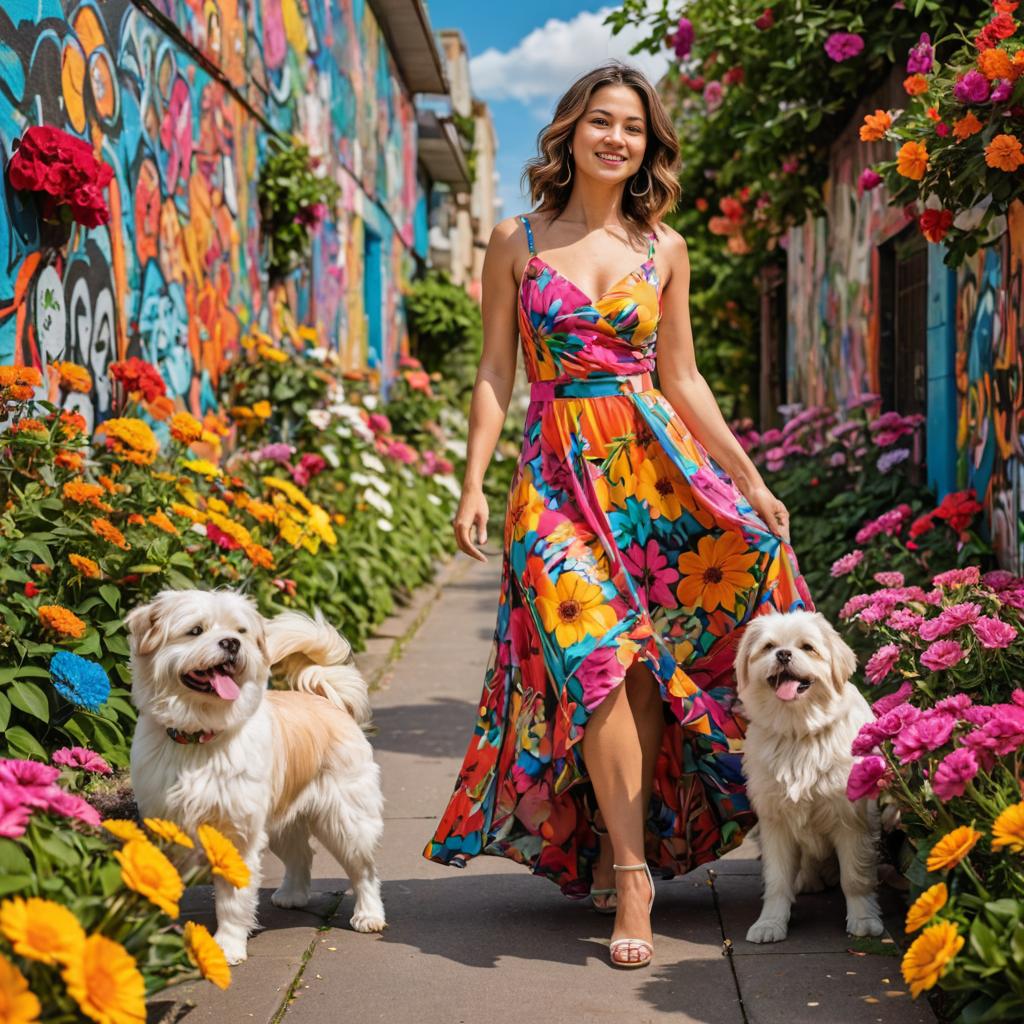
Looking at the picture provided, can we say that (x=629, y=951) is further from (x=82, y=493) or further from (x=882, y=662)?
→ (x=82, y=493)

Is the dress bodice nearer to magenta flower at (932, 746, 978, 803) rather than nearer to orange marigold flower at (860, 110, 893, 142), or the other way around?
magenta flower at (932, 746, 978, 803)

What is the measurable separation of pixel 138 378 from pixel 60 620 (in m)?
1.57

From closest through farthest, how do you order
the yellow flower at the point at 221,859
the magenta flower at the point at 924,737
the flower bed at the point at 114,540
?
the yellow flower at the point at 221,859 < the magenta flower at the point at 924,737 < the flower bed at the point at 114,540

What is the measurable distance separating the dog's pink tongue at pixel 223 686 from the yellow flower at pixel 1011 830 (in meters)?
1.72

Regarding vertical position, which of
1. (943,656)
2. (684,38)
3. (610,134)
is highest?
(684,38)

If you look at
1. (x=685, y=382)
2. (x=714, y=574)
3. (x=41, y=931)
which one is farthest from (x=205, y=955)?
(x=685, y=382)

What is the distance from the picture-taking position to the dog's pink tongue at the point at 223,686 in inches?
127

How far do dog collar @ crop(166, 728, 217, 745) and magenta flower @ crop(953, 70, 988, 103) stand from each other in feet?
10.1

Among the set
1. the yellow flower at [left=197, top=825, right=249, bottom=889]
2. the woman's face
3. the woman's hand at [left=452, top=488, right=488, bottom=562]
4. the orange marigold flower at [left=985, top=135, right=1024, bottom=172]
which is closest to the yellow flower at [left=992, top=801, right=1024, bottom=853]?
the yellow flower at [left=197, top=825, right=249, bottom=889]

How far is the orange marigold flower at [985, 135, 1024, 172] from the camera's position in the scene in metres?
4.32

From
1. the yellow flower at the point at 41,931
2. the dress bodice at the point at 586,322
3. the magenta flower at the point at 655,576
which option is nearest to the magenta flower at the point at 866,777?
the magenta flower at the point at 655,576

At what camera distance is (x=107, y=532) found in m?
4.56

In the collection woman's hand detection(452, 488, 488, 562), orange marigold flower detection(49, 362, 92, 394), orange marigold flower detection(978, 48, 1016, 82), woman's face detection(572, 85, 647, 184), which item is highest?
orange marigold flower detection(978, 48, 1016, 82)

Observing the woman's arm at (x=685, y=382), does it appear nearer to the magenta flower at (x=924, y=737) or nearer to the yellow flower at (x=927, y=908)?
the magenta flower at (x=924, y=737)
